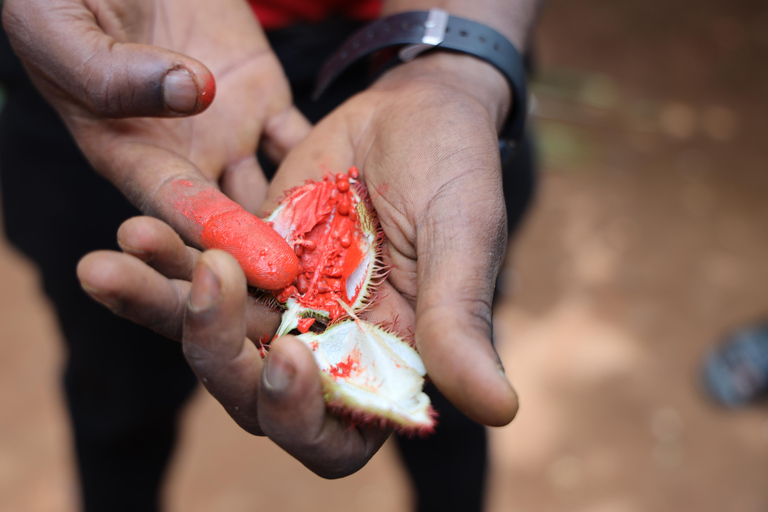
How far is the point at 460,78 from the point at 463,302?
3.42 ft

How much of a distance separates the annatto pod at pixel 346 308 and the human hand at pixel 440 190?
3.8 inches

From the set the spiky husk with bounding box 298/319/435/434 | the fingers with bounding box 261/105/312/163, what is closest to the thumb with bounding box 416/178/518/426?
the spiky husk with bounding box 298/319/435/434

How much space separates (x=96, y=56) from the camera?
1.76m

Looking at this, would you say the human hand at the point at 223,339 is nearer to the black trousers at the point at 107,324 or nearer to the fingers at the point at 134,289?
the fingers at the point at 134,289

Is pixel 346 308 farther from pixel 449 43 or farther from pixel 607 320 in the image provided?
pixel 607 320

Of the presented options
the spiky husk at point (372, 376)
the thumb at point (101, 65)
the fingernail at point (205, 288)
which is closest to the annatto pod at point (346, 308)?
the spiky husk at point (372, 376)

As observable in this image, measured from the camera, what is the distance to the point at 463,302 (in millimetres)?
1436

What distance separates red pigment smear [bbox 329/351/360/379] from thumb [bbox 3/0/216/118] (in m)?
0.91

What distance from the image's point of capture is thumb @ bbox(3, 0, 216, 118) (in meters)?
1.74

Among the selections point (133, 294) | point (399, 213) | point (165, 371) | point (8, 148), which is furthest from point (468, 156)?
point (8, 148)

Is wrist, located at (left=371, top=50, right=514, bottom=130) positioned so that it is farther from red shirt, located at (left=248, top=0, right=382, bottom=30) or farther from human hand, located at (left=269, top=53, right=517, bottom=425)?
red shirt, located at (left=248, top=0, right=382, bottom=30)

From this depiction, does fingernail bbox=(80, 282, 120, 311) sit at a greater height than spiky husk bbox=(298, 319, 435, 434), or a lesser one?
greater

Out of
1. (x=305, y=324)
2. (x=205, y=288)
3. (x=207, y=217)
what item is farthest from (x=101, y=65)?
(x=305, y=324)

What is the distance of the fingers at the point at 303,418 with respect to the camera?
1380 mm
